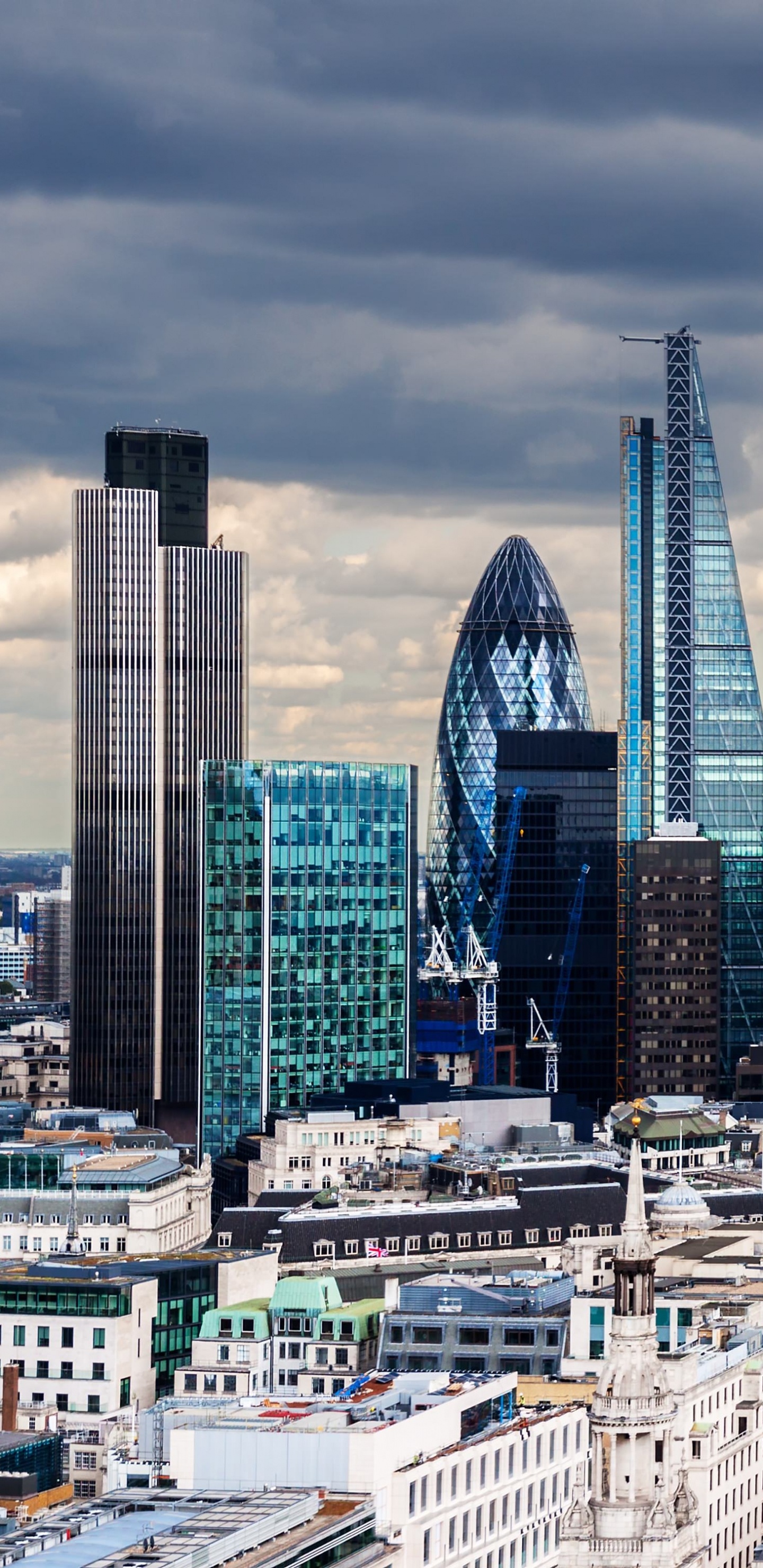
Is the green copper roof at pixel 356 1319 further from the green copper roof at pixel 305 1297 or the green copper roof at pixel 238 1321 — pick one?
the green copper roof at pixel 238 1321

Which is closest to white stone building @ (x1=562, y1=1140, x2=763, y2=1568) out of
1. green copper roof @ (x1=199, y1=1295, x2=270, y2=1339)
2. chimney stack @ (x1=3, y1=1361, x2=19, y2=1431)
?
chimney stack @ (x1=3, y1=1361, x2=19, y2=1431)

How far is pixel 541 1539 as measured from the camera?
5138 inches

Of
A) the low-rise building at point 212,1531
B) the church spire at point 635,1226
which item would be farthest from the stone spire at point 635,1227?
the low-rise building at point 212,1531

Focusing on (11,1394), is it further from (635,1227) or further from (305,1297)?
(635,1227)

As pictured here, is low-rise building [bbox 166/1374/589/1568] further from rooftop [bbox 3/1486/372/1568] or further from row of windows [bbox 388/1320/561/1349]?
row of windows [bbox 388/1320/561/1349]

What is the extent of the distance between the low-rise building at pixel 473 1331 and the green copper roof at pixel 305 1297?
126 inches

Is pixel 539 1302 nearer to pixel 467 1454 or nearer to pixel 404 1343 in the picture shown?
pixel 404 1343

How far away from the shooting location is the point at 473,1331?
155875 mm

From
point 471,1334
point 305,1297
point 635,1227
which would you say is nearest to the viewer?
point 635,1227

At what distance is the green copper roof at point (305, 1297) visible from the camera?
165500mm

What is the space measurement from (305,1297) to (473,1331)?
13.0m

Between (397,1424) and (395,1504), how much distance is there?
3073mm

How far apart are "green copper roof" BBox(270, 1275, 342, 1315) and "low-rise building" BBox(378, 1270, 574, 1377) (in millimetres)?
3213

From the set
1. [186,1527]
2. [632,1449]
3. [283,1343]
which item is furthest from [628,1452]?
[283,1343]
